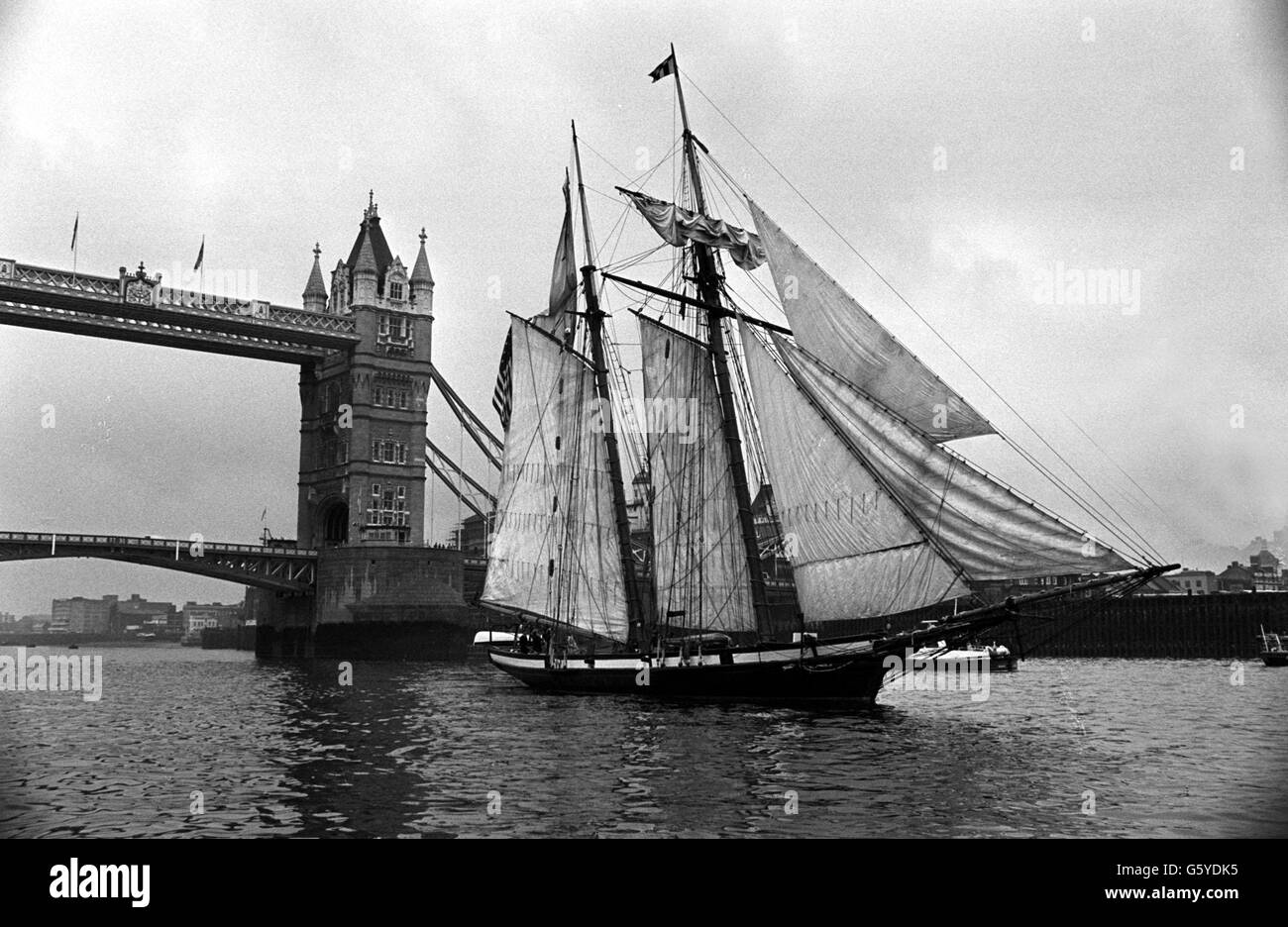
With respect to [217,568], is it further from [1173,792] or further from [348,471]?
[1173,792]

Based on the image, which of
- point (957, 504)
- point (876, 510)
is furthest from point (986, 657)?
point (957, 504)

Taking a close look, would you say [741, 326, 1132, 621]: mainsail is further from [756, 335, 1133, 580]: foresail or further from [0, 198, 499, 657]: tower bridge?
[0, 198, 499, 657]: tower bridge

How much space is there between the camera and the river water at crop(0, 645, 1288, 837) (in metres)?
22.0

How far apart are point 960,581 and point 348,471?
84.8 meters

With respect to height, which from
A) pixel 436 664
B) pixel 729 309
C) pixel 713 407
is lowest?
pixel 436 664

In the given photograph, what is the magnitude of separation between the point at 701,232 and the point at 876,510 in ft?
57.2

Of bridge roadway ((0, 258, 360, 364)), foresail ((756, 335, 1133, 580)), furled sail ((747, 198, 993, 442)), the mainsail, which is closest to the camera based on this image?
foresail ((756, 335, 1133, 580))

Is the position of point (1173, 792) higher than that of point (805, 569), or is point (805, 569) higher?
point (805, 569)

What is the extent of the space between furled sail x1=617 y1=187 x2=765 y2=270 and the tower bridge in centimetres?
6053

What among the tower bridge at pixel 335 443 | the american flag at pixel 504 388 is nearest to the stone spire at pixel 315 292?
the tower bridge at pixel 335 443

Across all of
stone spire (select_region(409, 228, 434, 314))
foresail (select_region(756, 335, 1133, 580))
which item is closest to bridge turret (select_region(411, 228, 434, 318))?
stone spire (select_region(409, 228, 434, 314))

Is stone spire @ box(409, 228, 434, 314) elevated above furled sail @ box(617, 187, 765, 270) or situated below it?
above
